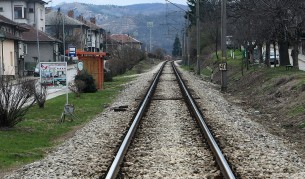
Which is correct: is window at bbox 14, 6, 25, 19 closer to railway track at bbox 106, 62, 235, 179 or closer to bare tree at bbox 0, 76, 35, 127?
railway track at bbox 106, 62, 235, 179

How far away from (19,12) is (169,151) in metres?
89.3

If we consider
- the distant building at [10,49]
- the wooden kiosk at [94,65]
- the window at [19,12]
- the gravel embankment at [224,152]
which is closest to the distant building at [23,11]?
the window at [19,12]

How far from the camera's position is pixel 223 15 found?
101 feet

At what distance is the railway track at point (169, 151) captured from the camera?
9.59 m

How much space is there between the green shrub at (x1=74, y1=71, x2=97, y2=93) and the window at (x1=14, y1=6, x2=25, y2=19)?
223ft

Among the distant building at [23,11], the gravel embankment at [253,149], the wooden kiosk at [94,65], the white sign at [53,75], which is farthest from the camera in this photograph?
the distant building at [23,11]

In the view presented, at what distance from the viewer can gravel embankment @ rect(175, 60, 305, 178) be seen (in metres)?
9.77

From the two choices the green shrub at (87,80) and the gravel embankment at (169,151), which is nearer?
the gravel embankment at (169,151)

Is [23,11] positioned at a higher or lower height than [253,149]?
higher

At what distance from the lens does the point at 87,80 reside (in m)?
31.2

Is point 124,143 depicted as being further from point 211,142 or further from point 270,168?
point 270,168

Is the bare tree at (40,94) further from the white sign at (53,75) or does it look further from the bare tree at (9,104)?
the bare tree at (9,104)

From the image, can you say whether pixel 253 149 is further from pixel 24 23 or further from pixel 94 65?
pixel 24 23

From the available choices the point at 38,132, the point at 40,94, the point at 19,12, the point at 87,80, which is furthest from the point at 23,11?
the point at 38,132
